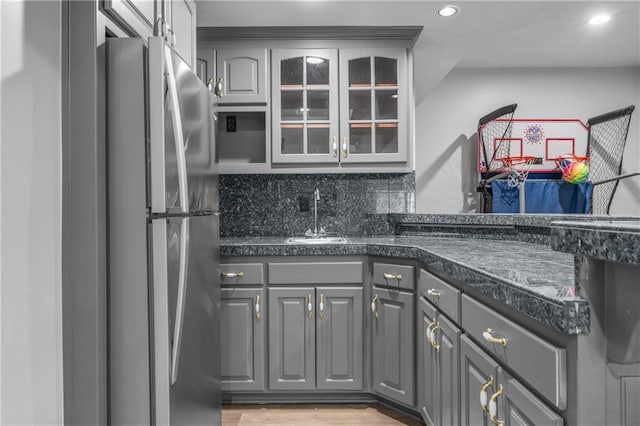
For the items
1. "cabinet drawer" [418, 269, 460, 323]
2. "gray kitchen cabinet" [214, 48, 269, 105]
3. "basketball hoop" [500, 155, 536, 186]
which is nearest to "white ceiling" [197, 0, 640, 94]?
"gray kitchen cabinet" [214, 48, 269, 105]

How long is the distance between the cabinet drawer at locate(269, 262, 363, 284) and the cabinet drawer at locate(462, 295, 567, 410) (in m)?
1.03

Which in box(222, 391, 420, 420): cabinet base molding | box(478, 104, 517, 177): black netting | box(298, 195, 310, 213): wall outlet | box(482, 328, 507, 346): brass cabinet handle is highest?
box(478, 104, 517, 177): black netting

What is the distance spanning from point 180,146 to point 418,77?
313 cm

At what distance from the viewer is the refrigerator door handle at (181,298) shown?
1.33 metres

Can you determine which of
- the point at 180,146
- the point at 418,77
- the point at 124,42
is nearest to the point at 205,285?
the point at 180,146

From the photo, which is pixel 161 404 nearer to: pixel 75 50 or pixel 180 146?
pixel 180 146

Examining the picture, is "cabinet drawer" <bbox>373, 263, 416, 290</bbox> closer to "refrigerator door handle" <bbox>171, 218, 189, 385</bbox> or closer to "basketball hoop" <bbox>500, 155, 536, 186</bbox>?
"refrigerator door handle" <bbox>171, 218, 189, 385</bbox>

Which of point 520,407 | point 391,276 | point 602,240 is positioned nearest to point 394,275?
point 391,276

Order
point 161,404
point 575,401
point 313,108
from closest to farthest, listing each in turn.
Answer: point 575,401, point 161,404, point 313,108

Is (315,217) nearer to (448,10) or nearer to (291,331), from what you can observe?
(291,331)

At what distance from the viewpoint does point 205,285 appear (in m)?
1.67

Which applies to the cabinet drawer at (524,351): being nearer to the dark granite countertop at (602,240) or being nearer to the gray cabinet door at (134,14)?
the dark granite countertop at (602,240)

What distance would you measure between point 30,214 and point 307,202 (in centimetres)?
195

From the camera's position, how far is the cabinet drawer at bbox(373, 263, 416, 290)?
2001 mm
